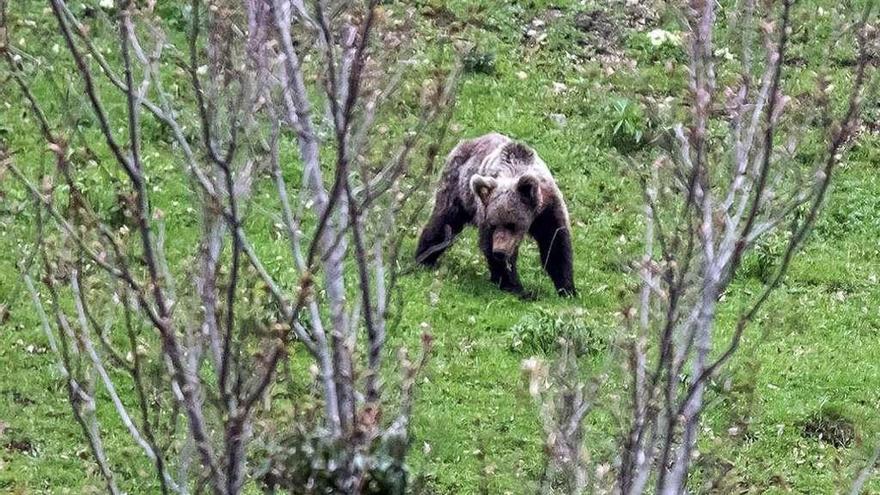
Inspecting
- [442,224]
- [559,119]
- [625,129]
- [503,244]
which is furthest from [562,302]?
[559,119]

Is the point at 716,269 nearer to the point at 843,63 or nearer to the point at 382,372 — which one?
the point at 382,372

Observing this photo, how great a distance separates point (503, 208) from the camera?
10672mm

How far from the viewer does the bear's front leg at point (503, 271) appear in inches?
423

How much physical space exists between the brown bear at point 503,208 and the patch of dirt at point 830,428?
2253 millimetres

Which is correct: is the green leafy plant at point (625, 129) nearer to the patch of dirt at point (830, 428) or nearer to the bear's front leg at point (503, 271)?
the bear's front leg at point (503, 271)

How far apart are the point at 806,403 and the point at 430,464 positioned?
2433 millimetres

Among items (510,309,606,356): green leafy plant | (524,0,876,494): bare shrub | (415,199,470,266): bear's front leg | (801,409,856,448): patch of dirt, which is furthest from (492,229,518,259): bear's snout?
(524,0,876,494): bare shrub

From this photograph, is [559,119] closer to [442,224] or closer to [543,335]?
[442,224]

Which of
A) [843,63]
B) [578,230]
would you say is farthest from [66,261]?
[843,63]

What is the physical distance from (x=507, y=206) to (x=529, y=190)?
0.19m

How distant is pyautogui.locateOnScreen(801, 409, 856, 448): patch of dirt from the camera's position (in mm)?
8828

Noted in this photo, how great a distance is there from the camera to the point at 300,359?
368 inches

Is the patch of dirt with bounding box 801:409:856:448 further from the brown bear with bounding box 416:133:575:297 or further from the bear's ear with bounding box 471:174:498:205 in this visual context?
the bear's ear with bounding box 471:174:498:205

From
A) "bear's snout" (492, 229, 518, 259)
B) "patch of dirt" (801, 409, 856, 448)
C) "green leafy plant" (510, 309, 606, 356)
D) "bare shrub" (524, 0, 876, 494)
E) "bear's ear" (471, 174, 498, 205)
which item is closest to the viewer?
"bare shrub" (524, 0, 876, 494)
